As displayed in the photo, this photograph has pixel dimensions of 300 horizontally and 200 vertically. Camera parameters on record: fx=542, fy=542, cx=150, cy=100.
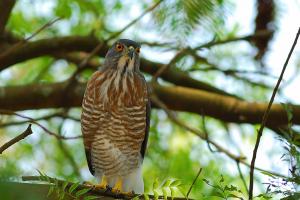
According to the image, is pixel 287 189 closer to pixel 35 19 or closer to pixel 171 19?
pixel 171 19

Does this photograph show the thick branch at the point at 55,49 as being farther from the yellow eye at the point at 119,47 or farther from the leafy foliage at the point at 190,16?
the leafy foliage at the point at 190,16

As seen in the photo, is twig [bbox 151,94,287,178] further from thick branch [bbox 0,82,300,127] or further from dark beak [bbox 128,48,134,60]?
dark beak [bbox 128,48,134,60]

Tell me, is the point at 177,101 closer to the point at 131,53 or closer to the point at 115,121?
the point at 131,53

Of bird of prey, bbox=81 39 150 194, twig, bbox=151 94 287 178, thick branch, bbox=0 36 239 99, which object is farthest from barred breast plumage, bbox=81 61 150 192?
thick branch, bbox=0 36 239 99

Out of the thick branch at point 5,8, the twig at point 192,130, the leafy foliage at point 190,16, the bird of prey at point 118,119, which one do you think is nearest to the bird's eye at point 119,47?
the bird of prey at point 118,119

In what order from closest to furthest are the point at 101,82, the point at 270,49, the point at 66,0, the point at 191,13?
the point at 191,13 → the point at 270,49 → the point at 66,0 → the point at 101,82

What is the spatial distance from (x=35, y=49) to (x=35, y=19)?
1.37 m

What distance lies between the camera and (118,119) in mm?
5383

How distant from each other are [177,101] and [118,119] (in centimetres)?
108

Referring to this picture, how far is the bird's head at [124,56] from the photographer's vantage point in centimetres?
554

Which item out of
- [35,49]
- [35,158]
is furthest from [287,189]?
[35,158]

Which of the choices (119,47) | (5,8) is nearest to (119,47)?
(119,47)

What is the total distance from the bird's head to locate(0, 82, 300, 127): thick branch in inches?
23.8

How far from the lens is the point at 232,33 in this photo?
268 inches
